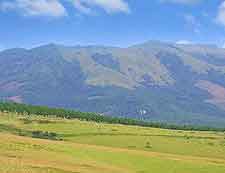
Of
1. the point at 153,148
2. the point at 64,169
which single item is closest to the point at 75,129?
the point at 153,148

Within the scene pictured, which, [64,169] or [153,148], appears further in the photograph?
[153,148]

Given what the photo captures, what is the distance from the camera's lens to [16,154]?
65.7m

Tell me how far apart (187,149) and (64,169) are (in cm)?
7006

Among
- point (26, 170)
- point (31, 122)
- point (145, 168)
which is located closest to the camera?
point (26, 170)

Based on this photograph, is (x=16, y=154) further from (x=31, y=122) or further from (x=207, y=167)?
(x=31, y=122)

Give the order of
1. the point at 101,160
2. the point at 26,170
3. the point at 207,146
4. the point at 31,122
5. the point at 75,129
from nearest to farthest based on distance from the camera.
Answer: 1. the point at 26,170
2. the point at 101,160
3. the point at 207,146
4. the point at 75,129
5. the point at 31,122

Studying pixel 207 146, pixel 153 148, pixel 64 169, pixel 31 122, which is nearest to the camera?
pixel 64 169

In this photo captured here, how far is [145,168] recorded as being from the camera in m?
71.1

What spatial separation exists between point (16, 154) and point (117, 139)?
71.6m

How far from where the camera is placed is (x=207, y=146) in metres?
128

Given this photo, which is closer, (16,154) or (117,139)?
(16,154)

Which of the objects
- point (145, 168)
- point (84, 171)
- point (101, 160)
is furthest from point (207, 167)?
point (84, 171)

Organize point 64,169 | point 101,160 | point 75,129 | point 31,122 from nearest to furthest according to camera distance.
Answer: point 64,169 → point 101,160 → point 75,129 → point 31,122

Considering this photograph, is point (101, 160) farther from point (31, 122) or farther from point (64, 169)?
point (31, 122)
